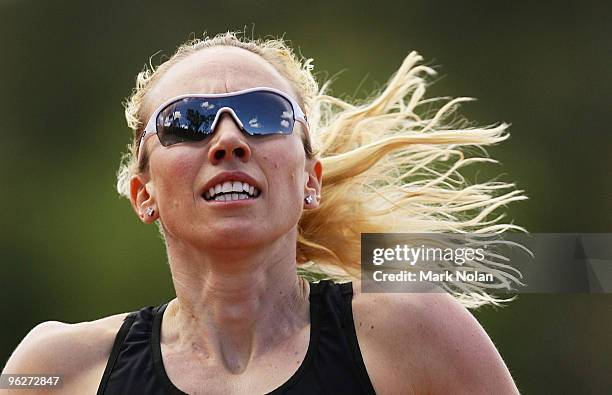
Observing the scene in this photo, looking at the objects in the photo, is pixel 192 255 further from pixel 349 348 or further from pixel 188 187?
pixel 349 348

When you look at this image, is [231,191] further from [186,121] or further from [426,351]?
[426,351]

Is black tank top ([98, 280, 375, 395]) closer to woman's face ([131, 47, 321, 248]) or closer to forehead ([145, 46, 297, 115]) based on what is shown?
woman's face ([131, 47, 321, 248])

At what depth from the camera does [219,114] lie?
1.86 meters

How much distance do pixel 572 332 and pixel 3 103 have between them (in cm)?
278

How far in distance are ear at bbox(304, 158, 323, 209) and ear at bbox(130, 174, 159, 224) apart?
0.30 metres

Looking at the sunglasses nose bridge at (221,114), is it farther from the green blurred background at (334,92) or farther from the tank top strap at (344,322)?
the green blurred background at (334,92)

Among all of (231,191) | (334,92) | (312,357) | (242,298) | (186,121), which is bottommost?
(312,357)

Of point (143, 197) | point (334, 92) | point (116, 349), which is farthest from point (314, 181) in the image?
point (334, 92)

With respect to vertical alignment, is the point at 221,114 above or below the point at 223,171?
above

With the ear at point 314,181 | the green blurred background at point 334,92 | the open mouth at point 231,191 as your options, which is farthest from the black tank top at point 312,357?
the green blurred background at point 334,92

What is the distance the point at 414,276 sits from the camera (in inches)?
86.2

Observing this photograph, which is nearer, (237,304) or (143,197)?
(237,304)

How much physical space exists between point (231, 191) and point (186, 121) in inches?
6.5

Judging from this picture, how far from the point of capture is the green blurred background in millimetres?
4371
